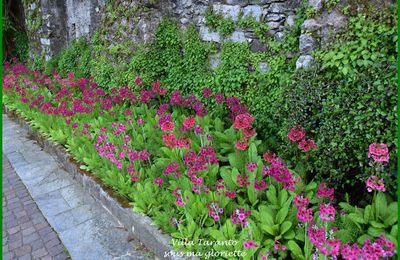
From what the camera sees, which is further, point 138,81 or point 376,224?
point 138,81

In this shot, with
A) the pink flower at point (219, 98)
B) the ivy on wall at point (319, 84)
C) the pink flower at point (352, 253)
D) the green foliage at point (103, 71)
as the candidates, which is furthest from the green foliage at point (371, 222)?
the green foliage at point (103, 71)

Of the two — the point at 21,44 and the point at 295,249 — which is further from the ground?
the point at 295,249

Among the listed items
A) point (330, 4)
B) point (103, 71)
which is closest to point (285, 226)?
point (330, 4)

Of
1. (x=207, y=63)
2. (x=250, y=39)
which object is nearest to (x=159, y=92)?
(x=207, y=63)

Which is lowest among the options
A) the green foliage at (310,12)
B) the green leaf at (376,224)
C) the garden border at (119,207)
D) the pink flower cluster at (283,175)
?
the garden border at (119,207)

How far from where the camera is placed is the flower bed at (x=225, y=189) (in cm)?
228

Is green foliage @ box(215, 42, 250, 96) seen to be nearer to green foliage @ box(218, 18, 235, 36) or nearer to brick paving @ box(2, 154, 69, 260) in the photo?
green foliage @ box(218, 18, 235, 36)

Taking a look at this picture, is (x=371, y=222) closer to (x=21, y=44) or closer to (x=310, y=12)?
(x=310, y=12)

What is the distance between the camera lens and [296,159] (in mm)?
3336

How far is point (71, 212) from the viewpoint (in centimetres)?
376

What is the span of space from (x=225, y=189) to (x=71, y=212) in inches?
77.7

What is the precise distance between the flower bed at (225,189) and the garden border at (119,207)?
0.27 ft

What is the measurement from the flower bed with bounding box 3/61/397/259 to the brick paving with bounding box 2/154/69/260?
2.59 ft

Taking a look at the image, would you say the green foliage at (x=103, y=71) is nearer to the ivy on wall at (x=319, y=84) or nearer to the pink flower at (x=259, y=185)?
the ivy on wall at (x=319, y=84)
